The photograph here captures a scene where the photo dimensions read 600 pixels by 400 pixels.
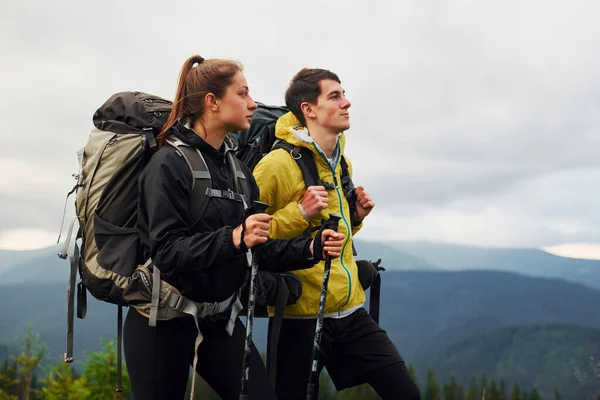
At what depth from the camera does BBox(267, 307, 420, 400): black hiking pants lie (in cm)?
483

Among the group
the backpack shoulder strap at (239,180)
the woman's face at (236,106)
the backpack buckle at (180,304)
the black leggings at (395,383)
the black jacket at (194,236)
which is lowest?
the black leggings at (395,383)

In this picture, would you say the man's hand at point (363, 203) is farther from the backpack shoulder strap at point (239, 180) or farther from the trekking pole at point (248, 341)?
the trekking pole at point (248, 341)

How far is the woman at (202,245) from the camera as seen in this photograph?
3.31 metres

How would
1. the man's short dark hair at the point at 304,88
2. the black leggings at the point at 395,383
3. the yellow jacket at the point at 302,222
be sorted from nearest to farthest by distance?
1. the yellow jacket at the point at 302,222
2. the black leggings at the point at 395,383
3. the man's short dark hair at the point at 304,88

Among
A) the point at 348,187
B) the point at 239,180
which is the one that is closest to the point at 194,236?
the point at 239,180

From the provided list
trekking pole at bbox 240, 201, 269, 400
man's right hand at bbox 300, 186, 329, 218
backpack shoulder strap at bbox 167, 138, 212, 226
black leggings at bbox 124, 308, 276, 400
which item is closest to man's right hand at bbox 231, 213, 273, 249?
backpack shoulder strap at bbox 167, 138, 212, 226

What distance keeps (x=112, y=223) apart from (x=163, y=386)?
0.85 m

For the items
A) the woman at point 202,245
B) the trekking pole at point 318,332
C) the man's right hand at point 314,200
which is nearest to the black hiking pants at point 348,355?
the trekking pole at point 318,332

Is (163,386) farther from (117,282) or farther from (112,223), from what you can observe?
(112,223)

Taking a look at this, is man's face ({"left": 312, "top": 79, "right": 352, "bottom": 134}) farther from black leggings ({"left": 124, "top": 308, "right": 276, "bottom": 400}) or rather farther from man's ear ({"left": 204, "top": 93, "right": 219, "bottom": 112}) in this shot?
black leggings ({"left": 124, "top": 308, "right": 276, "bottom": 400})

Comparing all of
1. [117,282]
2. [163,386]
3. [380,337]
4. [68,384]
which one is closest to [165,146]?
[117,282]

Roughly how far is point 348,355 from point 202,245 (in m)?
2.03

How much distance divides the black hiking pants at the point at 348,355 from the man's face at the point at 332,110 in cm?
126

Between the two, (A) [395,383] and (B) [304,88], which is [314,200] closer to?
(B) [304,88]
